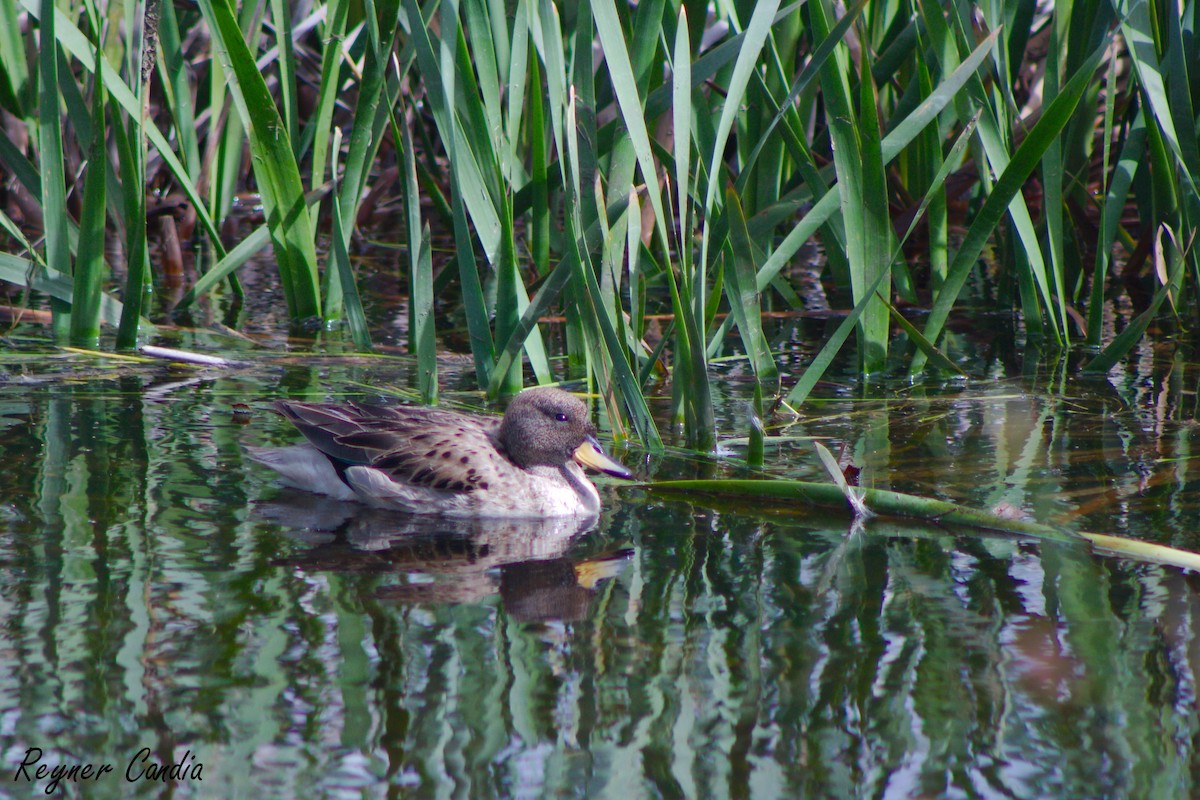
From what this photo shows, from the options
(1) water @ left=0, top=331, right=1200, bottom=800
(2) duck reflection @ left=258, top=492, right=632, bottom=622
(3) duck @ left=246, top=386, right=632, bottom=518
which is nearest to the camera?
(1) water @ left=0, top=331, right=1200, bottom=800

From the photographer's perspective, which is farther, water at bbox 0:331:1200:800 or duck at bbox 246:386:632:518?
duck at bbox 246:386:632:518

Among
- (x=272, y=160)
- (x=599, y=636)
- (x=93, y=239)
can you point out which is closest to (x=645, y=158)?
(x=599, y=636)

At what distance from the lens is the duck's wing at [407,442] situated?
14.1ft

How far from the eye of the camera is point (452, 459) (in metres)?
4.32

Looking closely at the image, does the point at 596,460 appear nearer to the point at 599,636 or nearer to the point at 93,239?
the point at 599,636

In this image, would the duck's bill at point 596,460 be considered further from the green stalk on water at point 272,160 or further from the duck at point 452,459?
the green stalk on water at point 272,160

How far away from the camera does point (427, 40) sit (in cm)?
460

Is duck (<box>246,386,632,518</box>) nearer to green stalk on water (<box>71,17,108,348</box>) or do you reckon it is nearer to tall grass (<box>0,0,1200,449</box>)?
tall grass (<box>0,0,1200,449</box>)

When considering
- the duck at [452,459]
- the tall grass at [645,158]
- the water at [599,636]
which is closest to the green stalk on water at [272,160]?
the tall grass at [645,158]

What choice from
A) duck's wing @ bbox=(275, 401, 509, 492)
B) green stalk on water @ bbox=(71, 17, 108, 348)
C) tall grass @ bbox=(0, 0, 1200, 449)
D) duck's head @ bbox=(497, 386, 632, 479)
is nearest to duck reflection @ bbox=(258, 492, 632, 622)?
duck's wing @ bbox=(275, 401, 509, 492)

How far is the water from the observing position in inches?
99.7

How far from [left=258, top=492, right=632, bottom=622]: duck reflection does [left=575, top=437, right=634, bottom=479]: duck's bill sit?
0.23 metres

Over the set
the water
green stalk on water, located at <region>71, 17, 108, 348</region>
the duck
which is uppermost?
green stalk on water, located at <region>71, 17, 108, 348</region>

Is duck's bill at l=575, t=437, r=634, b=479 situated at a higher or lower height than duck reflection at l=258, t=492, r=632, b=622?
higher
